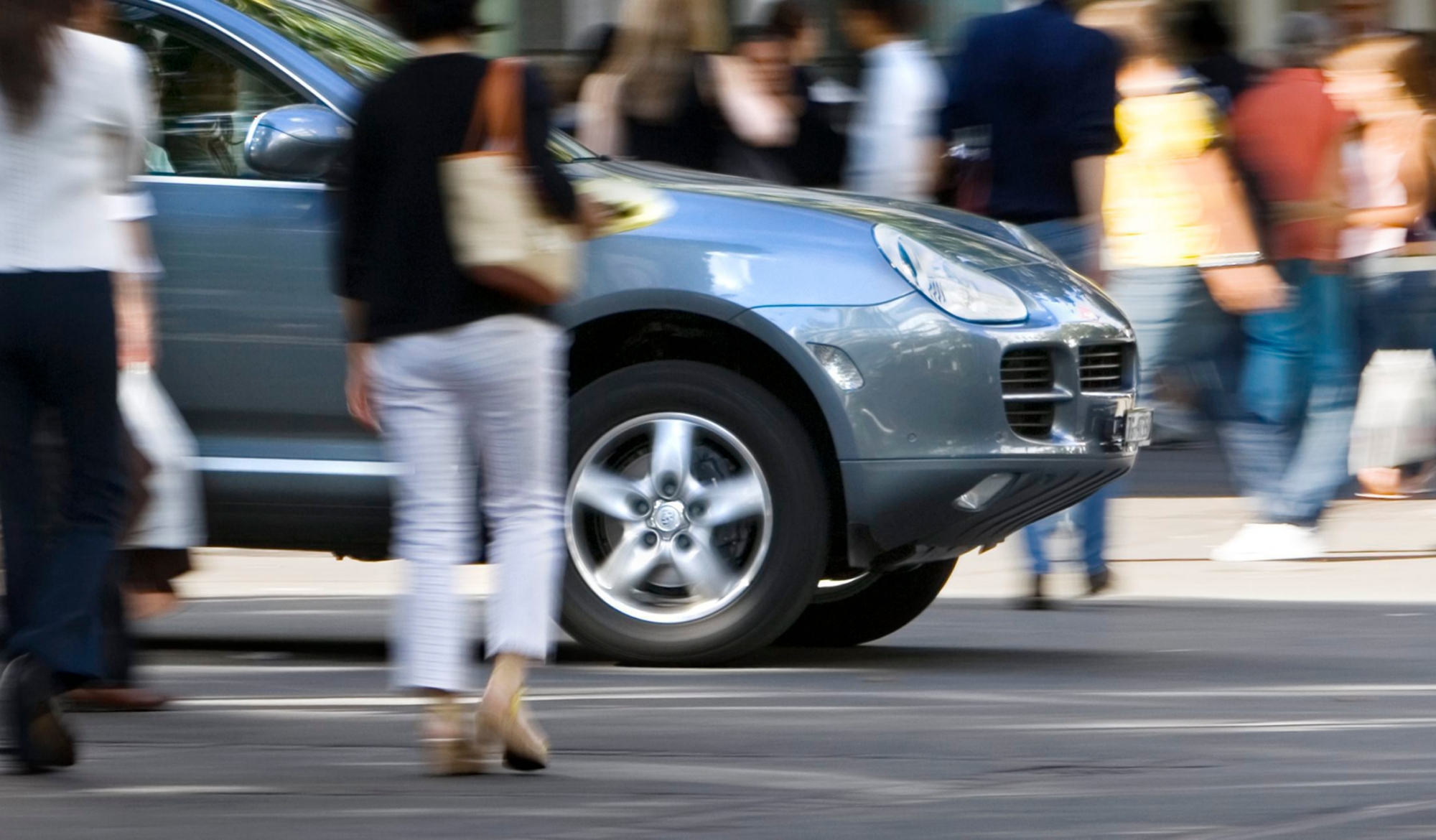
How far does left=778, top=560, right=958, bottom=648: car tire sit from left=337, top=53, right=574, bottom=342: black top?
2.70 m

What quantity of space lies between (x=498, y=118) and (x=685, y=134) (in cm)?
349

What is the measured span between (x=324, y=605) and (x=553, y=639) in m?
1.39

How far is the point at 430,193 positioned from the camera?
5.36m

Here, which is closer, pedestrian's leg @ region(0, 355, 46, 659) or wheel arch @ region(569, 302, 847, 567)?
pedestrian's leg @ region(0, 355, 46, 659)

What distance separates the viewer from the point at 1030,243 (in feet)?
25.2

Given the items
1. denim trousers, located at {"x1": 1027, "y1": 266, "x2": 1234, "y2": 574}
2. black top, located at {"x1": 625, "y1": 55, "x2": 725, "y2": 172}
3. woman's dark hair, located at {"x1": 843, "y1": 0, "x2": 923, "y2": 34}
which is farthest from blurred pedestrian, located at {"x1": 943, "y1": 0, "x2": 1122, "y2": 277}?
black top, located at {"x1": 625, "y1": 55, "x2": 725, "y2": 172}

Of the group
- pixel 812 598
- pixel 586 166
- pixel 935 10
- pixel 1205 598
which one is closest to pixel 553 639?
pixel 812 598

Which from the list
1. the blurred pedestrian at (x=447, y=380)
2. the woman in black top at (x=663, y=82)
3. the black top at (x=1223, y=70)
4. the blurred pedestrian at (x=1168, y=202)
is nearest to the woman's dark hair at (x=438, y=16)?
the blurred pedestrian at (x=447, y=380)

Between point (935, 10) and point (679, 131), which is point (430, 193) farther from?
point (935, 10)

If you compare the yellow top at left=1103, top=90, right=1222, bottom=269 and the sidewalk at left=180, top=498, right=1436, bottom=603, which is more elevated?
the yellow top at left=1103, top=90, right=1222, bottom=269

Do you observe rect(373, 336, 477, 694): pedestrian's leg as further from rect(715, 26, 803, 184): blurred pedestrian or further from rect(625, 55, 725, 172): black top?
rect(715, 26, 803, 184): blurred pedestrian

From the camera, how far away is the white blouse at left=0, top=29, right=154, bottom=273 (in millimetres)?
5402

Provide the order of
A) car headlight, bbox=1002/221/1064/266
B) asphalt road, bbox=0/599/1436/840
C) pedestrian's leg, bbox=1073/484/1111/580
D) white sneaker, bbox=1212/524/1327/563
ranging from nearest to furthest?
1. asphalt road, bbox=0/599/1436/840
2. car headlight, bbox=1002/221/1064/266
3. pedestrian's leg, bbox=1073/484/1111/580
4. white sneaker, bbox=1212/524/1327/563

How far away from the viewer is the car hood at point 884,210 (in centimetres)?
712
